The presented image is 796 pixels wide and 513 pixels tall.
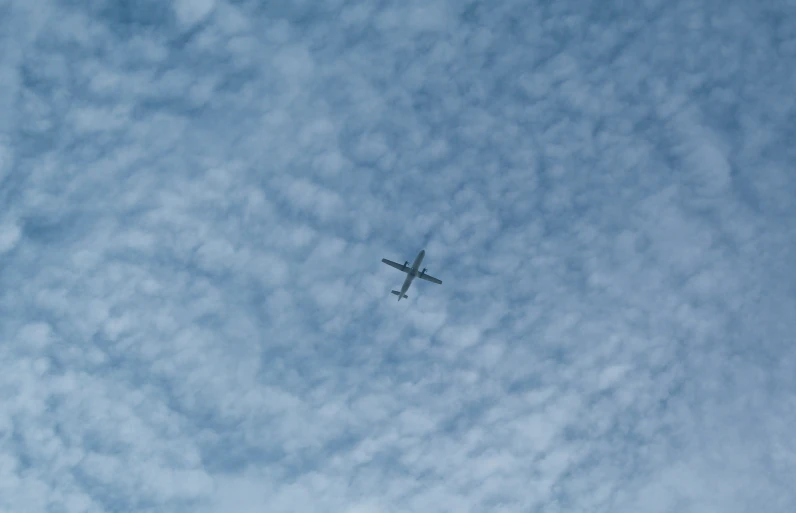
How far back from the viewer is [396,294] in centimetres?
16838

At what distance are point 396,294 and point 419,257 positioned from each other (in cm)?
1261

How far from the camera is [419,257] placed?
522ft
